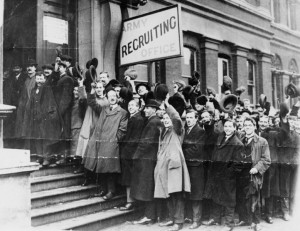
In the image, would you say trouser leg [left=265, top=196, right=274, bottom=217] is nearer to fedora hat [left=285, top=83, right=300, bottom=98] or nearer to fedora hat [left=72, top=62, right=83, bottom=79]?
fedora hat [left=285, top=83, right=300, bottom=98]

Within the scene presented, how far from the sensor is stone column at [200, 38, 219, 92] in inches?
436

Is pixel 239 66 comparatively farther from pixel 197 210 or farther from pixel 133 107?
pixel 197 210

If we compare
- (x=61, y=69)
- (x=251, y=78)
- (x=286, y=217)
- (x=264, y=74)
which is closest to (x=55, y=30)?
(x=61, y=69)

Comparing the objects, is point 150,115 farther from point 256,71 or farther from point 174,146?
point 256,71

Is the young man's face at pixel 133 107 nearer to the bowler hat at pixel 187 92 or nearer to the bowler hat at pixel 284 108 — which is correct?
the bowler hat at pixel 187 92

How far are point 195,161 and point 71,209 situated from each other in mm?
1982

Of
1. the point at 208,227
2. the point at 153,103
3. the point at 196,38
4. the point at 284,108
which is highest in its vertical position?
the point at 196,38

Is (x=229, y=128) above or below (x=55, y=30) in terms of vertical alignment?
below

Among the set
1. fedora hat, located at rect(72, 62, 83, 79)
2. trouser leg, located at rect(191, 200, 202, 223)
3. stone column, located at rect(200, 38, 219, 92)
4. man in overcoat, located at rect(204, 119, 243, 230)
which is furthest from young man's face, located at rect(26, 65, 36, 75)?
stone column, located at rect(200, 38, 219, 92)

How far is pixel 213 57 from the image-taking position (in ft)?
37.3

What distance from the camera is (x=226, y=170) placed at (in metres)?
5.36

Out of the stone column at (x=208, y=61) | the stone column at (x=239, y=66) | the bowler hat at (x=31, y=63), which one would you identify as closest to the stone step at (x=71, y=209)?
the bowler hat at (x=31, y=63)

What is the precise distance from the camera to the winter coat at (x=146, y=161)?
18.3 ft

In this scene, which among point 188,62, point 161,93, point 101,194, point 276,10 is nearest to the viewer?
point 161,93
